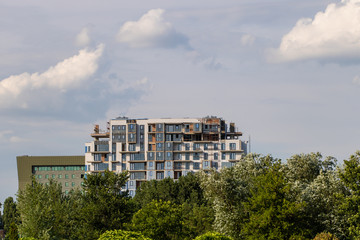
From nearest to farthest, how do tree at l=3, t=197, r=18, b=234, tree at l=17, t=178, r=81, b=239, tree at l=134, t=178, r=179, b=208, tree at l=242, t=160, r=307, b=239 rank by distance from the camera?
1. tree at l=242, t=160, r=307, b=239
2. tree at l=17, t=178, r=81, b=239
3. tree at l=134, t=178, r=179, b=208
4. tree at l=3, t=197, r=18, b=234

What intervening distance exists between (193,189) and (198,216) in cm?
3251

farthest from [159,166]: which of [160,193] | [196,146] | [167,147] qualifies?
[160,193]

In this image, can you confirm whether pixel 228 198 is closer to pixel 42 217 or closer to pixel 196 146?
pixel 42 217

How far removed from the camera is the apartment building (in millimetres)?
177875

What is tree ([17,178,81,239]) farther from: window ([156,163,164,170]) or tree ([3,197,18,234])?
tree ([3,197,18,234])

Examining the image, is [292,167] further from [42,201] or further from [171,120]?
[171,120]

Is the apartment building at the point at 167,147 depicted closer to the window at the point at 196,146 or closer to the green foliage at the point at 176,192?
the window at the point at 196,146

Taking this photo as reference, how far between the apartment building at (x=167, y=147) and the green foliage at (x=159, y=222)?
346ft

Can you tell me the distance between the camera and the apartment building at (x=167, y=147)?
177875mm

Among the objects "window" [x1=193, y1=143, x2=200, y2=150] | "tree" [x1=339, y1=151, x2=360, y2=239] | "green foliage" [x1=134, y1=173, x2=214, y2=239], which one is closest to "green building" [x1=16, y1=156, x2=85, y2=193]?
"window" [x1=193, y1=143, x2=200, y2=150]

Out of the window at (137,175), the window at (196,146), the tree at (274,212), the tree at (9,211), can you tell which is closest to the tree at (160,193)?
the window at (137,175)

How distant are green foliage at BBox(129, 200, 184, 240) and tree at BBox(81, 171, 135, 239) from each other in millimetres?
1833

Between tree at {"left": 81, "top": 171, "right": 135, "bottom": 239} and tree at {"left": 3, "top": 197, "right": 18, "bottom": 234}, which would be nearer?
tree at {"left": 81, "top": 171, "right": 135, "bottom": 239}

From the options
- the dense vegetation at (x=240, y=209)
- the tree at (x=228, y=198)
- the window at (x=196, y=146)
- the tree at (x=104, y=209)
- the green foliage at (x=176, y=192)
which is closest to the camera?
the dense vegetation at (x=240, y=209)
